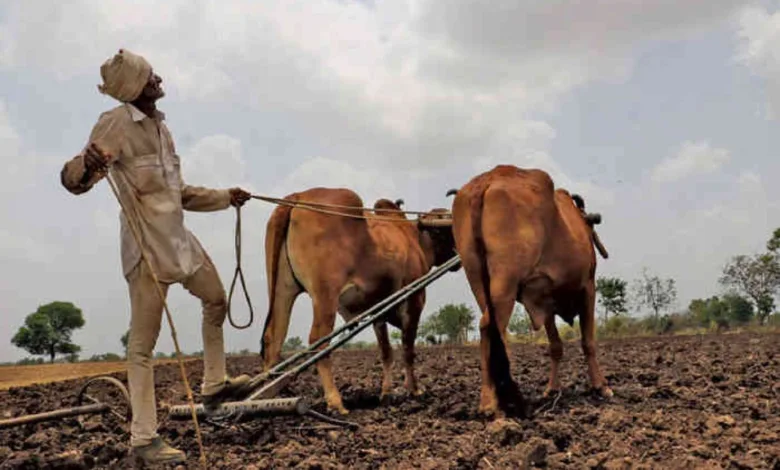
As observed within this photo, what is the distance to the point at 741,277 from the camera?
3672cm

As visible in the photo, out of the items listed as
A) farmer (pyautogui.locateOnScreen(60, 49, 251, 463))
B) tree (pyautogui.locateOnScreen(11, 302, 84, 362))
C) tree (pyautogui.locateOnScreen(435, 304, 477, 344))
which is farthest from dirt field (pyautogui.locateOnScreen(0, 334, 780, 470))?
tree (pyautogui.locateOnScreen(11, 302, 84, 362))

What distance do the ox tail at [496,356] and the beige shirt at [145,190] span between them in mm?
2483

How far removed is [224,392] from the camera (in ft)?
18.4

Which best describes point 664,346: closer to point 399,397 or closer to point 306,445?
point 399,397

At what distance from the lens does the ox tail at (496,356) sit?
605 cm

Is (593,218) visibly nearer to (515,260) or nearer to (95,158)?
(515,260)

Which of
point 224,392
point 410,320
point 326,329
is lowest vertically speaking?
point 224,392

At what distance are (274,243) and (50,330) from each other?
41.1 metres

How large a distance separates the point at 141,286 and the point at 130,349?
42 cm

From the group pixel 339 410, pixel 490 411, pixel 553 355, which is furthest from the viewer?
pixel 553 355

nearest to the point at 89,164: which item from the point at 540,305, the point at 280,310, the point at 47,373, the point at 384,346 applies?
the point at 280,310

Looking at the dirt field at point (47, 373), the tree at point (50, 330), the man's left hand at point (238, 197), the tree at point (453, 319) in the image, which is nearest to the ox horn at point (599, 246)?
the man's left hand at point (238, 197)

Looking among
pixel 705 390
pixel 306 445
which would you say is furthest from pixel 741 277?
pixel 306 445

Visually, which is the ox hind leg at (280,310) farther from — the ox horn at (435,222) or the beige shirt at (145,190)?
the beige shirt at (145,190)
